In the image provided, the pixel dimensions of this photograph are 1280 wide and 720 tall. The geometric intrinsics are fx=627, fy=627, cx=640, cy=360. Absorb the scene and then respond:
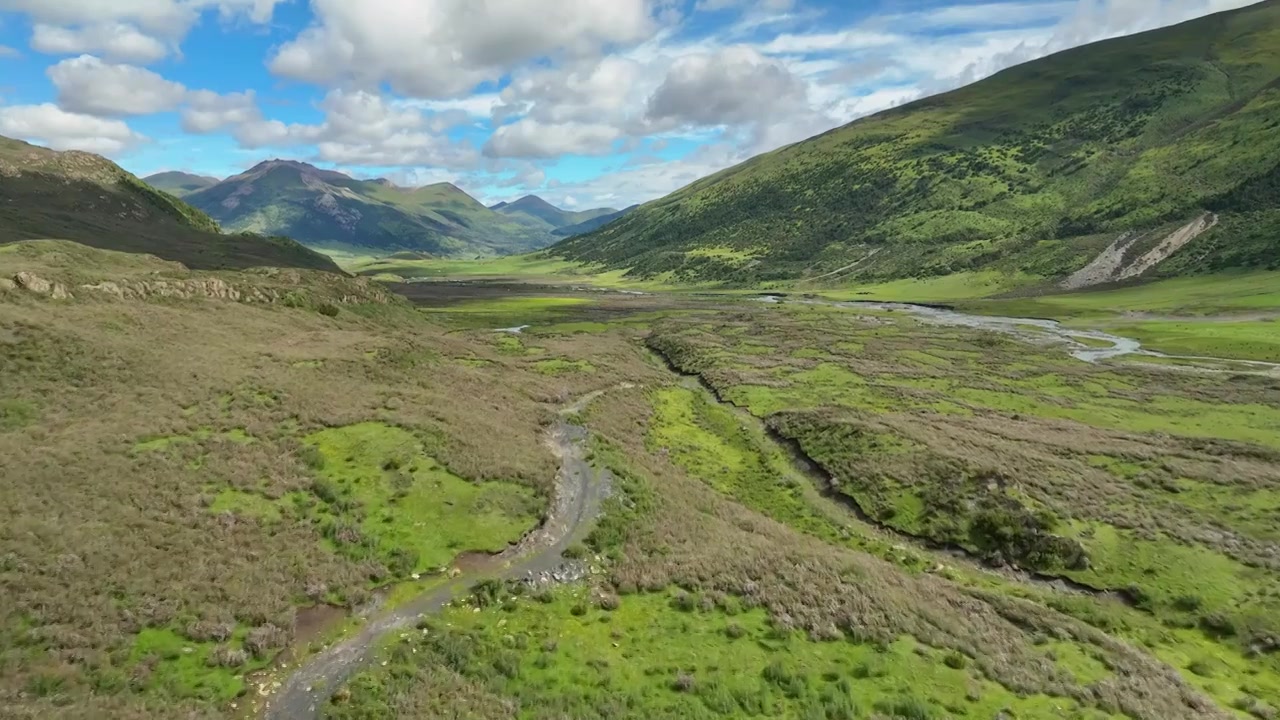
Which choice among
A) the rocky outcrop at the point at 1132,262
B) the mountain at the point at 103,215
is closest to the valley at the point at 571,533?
the mountain at the point at 103,215

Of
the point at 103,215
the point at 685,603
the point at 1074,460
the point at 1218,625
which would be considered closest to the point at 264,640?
the point at 685,603

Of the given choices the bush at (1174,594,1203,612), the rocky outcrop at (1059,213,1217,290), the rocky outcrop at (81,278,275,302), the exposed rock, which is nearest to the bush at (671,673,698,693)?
the bush at (1174,594,1203,612)

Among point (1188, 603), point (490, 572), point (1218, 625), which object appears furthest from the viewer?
point (1188, 603)

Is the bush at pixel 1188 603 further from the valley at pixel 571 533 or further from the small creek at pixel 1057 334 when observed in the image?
the small creek at pixel 1057 334

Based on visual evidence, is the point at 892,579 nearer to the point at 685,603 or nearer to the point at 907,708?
the point at 907,708

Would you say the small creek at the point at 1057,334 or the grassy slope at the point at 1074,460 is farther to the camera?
the small creek at the point at 1057,334
